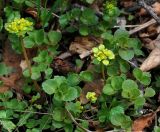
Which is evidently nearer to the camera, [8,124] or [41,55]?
[8,124]

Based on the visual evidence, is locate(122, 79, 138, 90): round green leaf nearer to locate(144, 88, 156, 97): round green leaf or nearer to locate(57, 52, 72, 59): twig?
locate(144, 88, 156, 97): round green leaf

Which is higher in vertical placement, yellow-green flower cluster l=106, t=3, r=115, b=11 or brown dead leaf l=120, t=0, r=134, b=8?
yellow-green flower cluster l=106, t=3, r=115, b=11

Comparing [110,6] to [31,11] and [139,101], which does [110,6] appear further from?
[139,101]

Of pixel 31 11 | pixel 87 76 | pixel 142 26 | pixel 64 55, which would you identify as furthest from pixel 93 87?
pixel 31 11

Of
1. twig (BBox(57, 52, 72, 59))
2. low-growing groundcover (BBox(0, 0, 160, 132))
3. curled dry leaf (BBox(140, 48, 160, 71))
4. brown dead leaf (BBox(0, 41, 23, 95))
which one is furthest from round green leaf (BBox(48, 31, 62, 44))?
curled dry leaf (BBox(140, 48, 160, 71))

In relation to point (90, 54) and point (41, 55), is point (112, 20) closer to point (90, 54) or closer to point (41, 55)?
point (90, 54)

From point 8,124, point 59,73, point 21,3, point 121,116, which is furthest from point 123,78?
point 21,3

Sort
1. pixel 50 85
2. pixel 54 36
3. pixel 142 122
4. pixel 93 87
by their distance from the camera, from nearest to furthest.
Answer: pixel 50 85 → pixel 142 122 → pixel 93 87 → pixel 54 36
